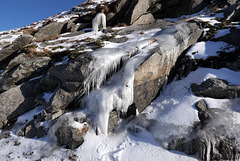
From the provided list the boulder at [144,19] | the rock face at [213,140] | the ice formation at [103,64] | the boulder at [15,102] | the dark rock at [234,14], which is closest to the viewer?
the rock face at [213,140]

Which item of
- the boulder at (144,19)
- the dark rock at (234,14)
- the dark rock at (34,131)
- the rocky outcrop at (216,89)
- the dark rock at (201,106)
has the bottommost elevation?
the dark rock at (34,131)

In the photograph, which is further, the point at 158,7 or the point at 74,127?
the point at 158,7

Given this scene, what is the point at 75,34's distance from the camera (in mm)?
23297

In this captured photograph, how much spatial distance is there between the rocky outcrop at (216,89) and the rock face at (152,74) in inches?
107

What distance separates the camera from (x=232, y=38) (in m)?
12.4

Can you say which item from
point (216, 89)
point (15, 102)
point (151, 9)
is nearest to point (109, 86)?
point (216, 89)

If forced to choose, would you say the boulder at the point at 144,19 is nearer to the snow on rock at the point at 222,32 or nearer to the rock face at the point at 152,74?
the snow on rock at the point at 222,32

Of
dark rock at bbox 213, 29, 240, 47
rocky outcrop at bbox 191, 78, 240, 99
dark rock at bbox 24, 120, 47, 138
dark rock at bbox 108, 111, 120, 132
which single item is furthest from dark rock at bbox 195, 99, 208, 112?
dark rock at bbox 24, 120, 47, 138

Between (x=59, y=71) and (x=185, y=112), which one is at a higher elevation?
(x=59, y=71)

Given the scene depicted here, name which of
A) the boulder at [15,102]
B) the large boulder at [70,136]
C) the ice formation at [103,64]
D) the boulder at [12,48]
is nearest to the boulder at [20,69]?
the boulder at [15,102]

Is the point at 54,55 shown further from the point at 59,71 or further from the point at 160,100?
the point at 160,100

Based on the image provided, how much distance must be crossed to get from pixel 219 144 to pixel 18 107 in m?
14.2

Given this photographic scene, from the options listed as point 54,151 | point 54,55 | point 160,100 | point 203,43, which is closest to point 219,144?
point 160,100

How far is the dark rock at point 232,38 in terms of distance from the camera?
12117mm
